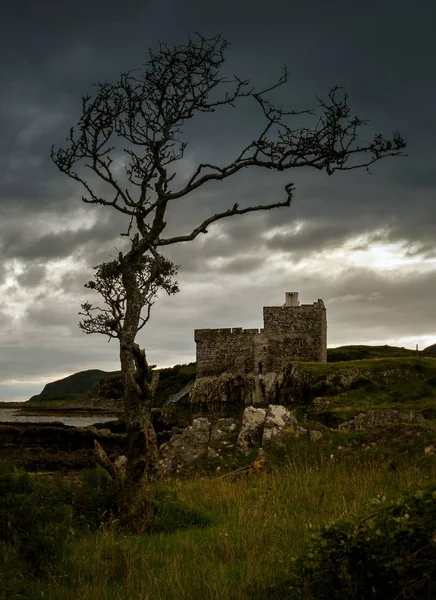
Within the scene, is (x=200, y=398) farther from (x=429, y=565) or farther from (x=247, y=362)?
(x=429, y=565)

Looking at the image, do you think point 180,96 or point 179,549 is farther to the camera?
point 180,96

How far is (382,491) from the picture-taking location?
11727mm

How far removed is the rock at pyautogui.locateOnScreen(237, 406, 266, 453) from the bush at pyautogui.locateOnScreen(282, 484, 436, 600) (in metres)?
11.8

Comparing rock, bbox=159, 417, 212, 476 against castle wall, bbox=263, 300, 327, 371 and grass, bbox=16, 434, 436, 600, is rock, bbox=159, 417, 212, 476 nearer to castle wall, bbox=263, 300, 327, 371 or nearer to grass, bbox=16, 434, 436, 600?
grass, bbox=16, 434, 436, 600

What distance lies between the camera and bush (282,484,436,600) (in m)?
5.82

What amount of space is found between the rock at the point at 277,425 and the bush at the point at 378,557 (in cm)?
1151

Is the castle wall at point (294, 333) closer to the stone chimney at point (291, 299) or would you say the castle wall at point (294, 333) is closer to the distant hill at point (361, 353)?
the stone chimney at point (291, 299)

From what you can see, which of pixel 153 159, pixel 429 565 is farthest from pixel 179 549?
pixel 153 159

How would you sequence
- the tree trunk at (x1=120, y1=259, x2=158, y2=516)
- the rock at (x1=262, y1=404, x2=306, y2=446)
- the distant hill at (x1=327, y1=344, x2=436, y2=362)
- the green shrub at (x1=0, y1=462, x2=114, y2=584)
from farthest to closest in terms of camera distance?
the distant hill at (x1=327, y1=344, x2=436, y2=362), the rock at (x1=262, y1=404, x2=306, y2=446), the tree trunk at (x1=120, y1=259, x2=158, y2=516), the green shrub at (x1=0, y1=462, x2=114, y2=584)

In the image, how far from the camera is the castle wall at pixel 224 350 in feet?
261

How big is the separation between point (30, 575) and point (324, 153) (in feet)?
31.1

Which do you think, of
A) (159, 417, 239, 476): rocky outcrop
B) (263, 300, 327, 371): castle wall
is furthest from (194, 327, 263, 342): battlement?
(159, 417, 239, 476): rocky outcrop

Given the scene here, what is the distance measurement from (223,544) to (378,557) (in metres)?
3.14

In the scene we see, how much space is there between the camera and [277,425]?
61.9ft
